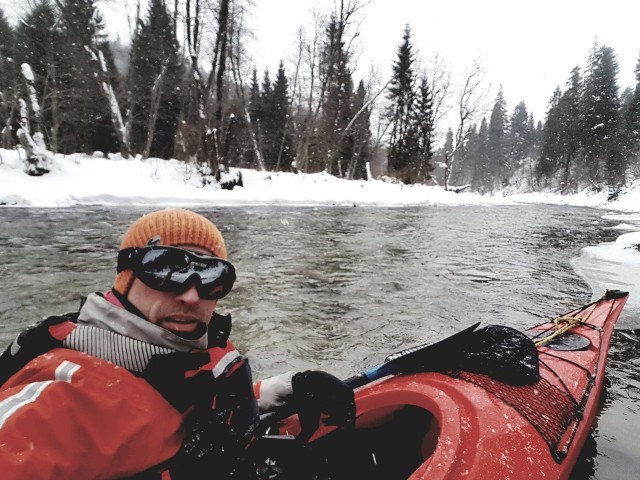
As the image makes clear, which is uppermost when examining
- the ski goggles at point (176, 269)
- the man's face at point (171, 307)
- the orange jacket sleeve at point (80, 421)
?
the ski goggles at point (176, 269)

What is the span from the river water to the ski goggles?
206 cm

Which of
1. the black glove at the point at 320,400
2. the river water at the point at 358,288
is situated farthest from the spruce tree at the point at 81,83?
the black glove at the point at 320,400

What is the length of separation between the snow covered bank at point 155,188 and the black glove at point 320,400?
41.5 feet

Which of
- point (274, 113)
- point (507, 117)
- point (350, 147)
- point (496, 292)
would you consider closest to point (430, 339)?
point (496, 292)

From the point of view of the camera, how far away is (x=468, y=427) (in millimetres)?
1698

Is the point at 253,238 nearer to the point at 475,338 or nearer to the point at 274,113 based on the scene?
the point at 475,338

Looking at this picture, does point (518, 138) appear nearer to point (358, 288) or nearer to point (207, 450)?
point (358, 288)

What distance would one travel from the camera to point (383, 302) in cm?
514

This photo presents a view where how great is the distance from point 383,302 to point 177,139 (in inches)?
1011

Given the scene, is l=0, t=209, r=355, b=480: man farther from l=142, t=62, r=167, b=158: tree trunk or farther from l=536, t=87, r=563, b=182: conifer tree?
l=536, t=87, r=563, b=182: conifer tree

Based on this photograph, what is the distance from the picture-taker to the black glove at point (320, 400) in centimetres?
177

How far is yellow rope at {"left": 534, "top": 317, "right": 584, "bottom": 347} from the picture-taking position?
2.96 metres

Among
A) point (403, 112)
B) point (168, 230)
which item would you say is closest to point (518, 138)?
point (403, 112)

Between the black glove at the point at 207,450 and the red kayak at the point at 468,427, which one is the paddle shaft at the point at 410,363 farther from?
the black glove at the point at 207,450
